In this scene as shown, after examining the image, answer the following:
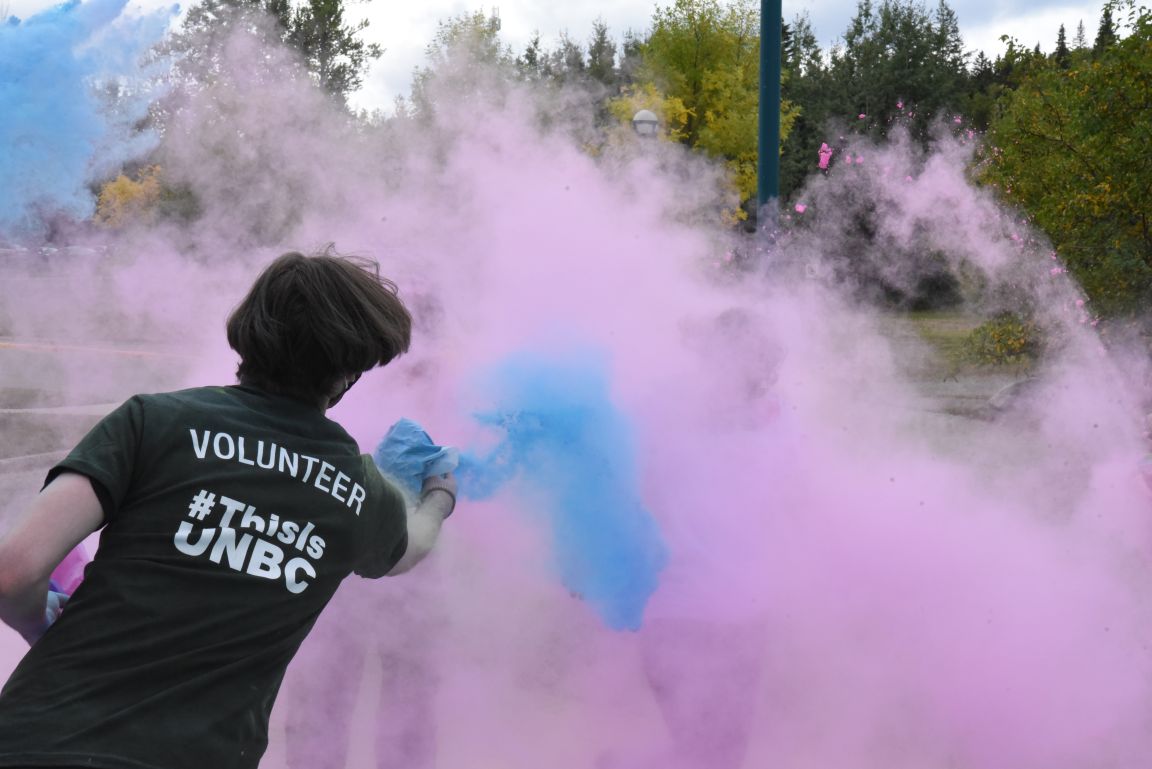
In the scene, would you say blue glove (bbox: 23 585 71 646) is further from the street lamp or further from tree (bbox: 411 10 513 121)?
the street lamp

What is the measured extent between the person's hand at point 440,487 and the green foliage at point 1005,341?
3.83 meters

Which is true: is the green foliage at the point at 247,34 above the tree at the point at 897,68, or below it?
below

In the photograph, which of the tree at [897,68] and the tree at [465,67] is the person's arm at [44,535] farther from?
the tree at [897,68]

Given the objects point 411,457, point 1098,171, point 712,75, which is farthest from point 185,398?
point 712,75

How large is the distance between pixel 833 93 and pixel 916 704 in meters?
18.2

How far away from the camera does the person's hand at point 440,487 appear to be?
2088 mm

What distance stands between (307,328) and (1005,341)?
4.89 metres

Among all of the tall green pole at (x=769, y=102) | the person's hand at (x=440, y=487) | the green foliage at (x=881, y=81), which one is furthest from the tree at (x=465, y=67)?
the green foliage at (x=881, y=81)

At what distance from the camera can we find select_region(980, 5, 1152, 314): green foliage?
5.60 metres

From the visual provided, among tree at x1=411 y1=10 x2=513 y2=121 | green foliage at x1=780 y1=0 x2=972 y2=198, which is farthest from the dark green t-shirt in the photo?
green foliage at x1=780 y1=0 x2=972 y2=198

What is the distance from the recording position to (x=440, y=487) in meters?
2.11

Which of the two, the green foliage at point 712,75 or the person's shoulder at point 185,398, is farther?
the green foliage at point 712,75

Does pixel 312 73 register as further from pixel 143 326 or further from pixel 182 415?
pixel 182 415

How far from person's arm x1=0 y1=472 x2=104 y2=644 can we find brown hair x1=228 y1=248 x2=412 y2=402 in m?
0.33
